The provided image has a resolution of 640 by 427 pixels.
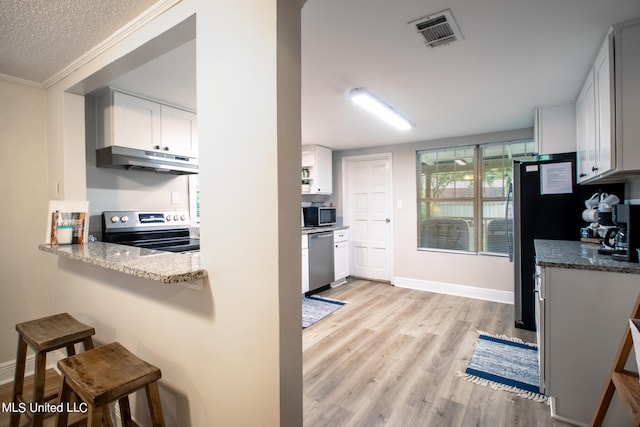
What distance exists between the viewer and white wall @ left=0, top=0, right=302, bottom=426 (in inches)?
39.3

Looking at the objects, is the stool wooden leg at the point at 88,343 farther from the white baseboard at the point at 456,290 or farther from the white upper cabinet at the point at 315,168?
the white baseboard at the point at 456,290

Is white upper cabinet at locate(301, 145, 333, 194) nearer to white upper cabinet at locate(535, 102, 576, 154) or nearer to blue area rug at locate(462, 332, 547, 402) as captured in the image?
white upper cabinet at locate(535, 102, 576, 154)

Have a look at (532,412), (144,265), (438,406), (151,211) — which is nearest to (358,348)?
(438,406)

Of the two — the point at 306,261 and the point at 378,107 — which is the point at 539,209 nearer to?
the point at 378,107

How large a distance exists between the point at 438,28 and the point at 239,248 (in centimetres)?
156

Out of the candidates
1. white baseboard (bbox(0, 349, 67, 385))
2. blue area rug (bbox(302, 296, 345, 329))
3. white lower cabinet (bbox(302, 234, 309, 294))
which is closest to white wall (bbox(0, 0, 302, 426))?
white baseboard (bbox(0, 349, 67, 385))

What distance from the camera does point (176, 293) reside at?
1314 millimetres

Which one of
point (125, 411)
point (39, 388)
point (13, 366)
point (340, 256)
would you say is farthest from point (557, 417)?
point (13, 366)

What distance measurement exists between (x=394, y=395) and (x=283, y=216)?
1.71 meters

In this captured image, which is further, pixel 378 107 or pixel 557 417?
pixel 378 107

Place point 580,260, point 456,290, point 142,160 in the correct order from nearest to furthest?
point 580,260 < point 142,160 < point 456,290

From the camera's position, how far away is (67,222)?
6.59ft

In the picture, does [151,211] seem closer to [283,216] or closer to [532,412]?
[283,216]

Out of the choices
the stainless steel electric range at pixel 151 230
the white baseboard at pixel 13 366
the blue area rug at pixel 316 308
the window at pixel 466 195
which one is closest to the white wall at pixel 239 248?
the stainless steel electric range at pixel 151 230
